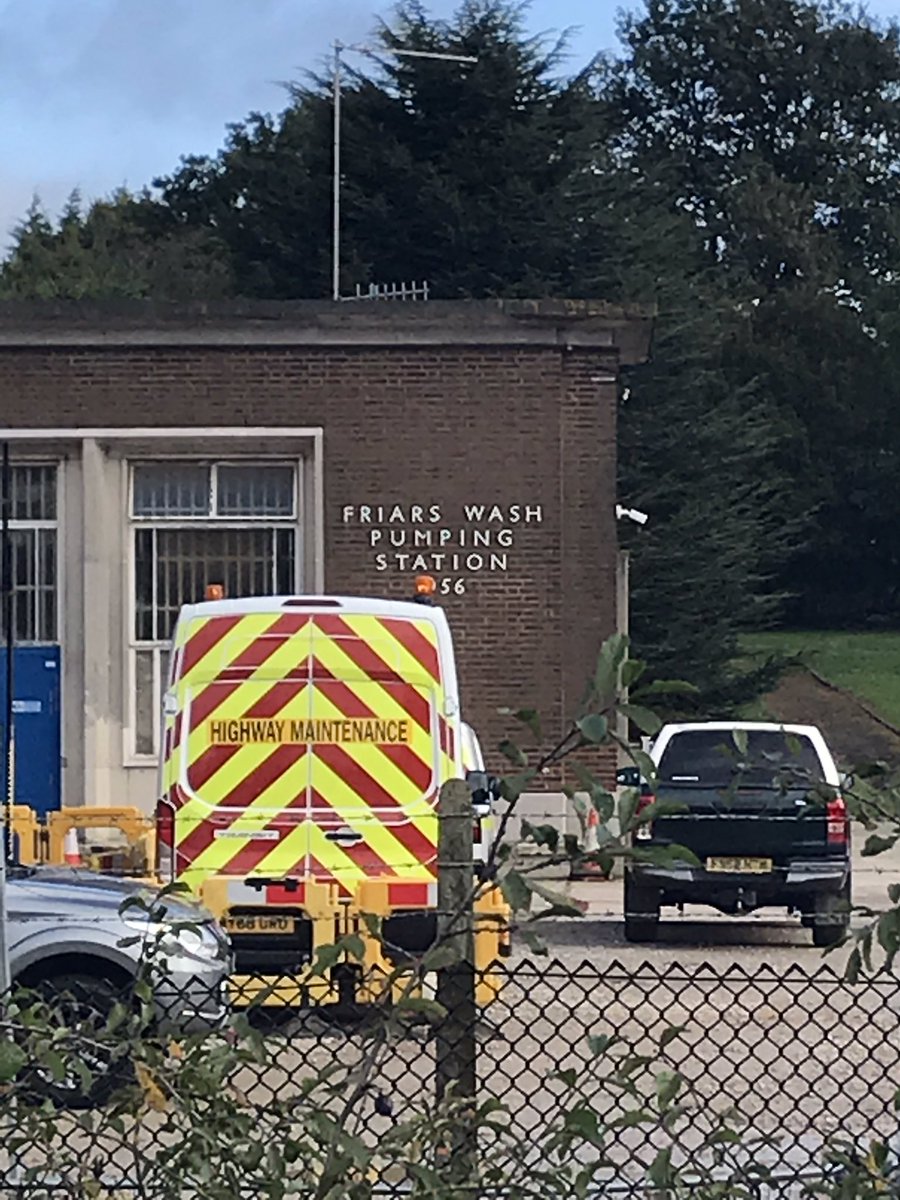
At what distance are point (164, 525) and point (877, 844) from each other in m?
17.8

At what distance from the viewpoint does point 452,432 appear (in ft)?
66.5

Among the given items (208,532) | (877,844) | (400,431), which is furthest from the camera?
(208,532)

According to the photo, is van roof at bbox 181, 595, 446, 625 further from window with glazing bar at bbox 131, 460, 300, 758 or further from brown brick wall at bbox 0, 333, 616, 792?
window with glazing bar at bbox 131, 460, 300, 758

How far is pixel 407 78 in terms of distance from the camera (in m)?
38.5

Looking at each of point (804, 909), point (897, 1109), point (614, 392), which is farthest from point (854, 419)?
point (897, 1109)

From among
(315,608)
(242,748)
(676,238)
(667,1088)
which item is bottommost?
(242,748)

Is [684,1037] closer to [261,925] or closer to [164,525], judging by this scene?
[261,925]

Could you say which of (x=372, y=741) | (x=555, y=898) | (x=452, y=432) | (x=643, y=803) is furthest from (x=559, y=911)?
(x=452, y=432)

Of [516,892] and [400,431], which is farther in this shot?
[400,431]

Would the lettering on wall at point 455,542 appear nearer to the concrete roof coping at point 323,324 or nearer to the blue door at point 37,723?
the concrete roof coping at point 323,324

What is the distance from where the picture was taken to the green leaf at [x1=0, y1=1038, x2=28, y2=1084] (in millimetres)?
3336

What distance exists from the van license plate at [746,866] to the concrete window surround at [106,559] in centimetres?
604

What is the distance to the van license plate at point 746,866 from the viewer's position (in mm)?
15711

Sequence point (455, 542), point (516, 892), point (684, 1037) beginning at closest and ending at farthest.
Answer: point (516, 892)
point (684, 1037)
point (455, 542)
